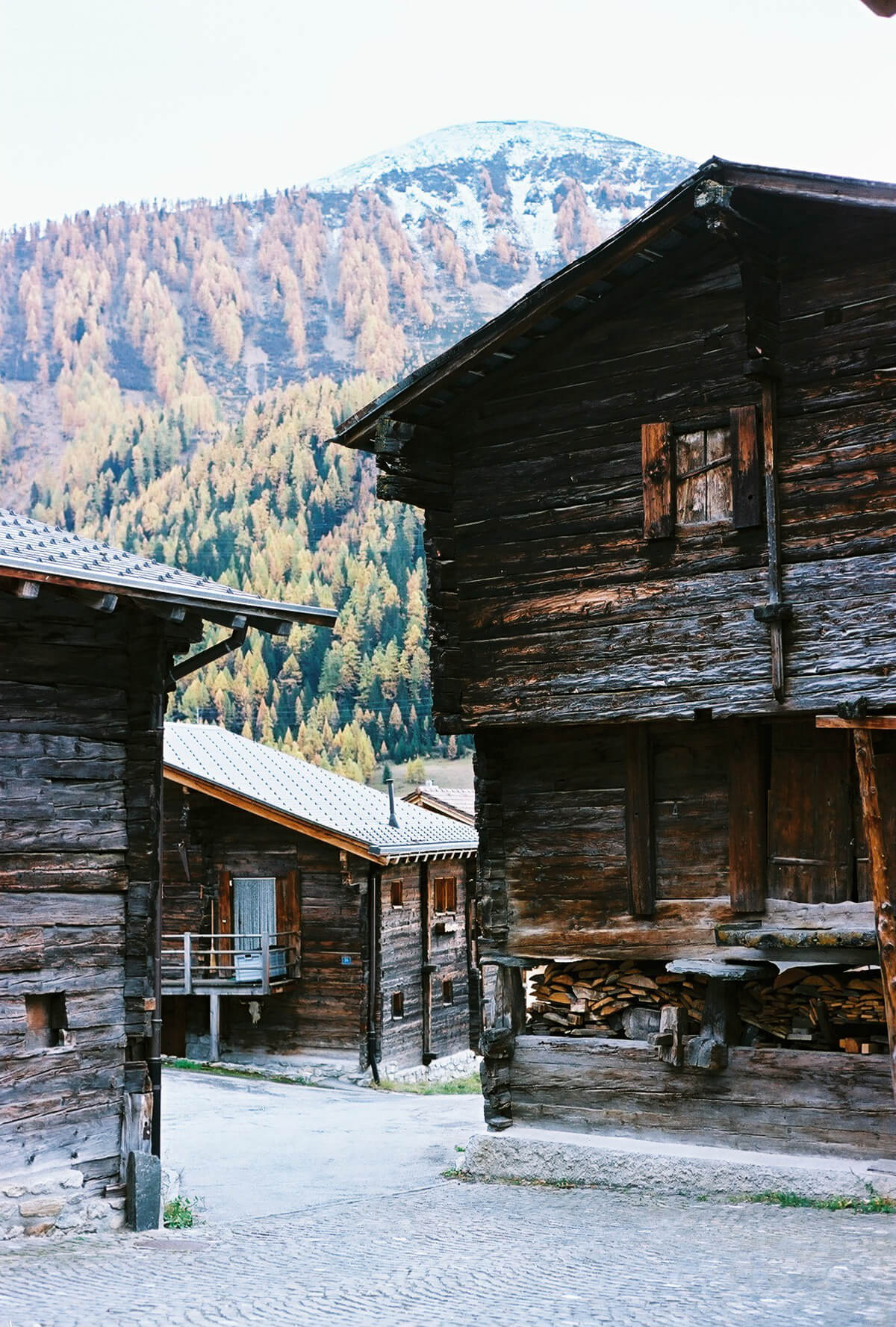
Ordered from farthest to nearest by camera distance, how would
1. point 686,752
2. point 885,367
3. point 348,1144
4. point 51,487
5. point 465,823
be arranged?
1. point 51,487
2. point 465,823
3. point 348,1144
4. point 686,752
5. point 885,367

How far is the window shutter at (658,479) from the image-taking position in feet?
39.8

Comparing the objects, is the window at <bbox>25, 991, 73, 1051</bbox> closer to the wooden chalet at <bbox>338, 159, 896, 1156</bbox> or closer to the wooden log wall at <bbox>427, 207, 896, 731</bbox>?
the wooden chalet at <bbox>338, 159, 896, 1156</bbox>

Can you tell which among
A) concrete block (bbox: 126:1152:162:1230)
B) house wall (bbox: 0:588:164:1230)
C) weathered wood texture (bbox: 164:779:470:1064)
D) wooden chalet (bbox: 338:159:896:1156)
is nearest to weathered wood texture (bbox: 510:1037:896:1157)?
wooden chalet (bbox: 338:159:896:1156)

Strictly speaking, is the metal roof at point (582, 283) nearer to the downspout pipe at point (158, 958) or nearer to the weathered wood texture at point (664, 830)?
the downspout pipe at point (158, 958)

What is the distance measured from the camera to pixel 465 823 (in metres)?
35.4

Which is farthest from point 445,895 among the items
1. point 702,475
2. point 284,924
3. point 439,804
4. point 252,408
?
point 252,408

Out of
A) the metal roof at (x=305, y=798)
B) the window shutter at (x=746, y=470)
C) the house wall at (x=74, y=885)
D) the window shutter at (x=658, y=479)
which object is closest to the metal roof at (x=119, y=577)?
the house wall at (x=74, y=885)

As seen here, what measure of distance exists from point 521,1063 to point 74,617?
19.6 feet

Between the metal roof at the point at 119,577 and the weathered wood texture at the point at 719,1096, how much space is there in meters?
4.77

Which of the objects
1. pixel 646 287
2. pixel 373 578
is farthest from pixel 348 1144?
pixel 373 578

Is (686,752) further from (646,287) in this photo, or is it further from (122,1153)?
(122,1153)

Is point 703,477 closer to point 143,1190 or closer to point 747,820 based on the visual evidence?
point 747,820

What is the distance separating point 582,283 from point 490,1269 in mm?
7930

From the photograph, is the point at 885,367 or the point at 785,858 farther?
the point at 785,858
